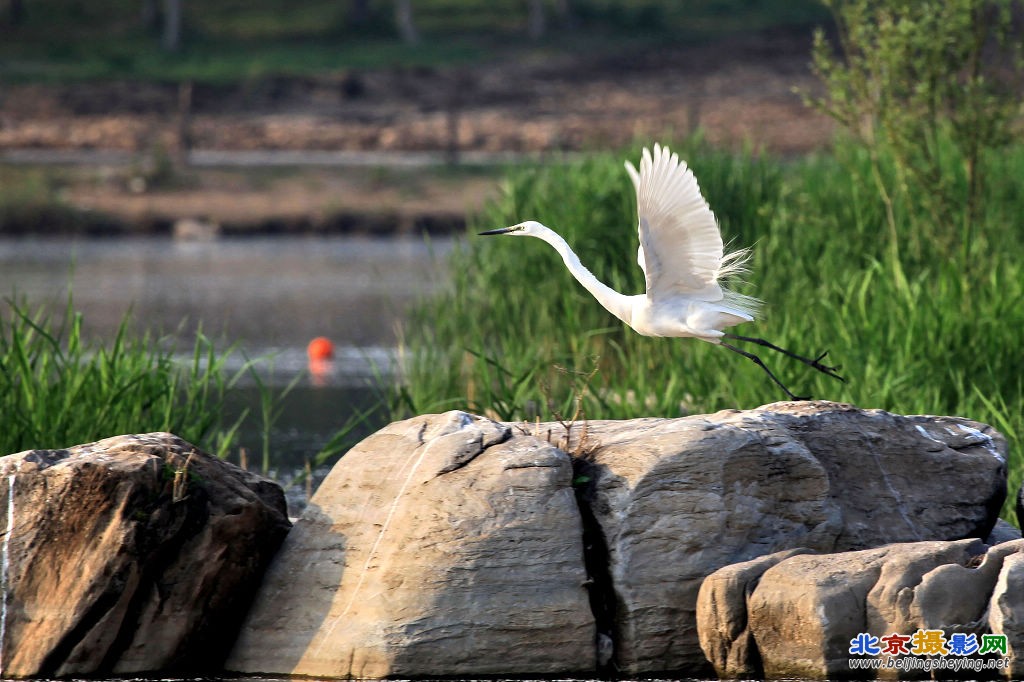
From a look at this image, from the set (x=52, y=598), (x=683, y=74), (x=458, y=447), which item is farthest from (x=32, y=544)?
(x=683, y=74)

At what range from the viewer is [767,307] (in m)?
8.90

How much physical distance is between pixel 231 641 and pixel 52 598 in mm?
650

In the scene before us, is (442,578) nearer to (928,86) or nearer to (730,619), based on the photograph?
(730,619)

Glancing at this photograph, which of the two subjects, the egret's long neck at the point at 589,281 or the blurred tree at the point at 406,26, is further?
the blurred tree at the point at 406,26

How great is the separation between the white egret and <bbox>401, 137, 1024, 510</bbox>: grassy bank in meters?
0.61

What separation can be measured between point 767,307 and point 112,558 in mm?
4643

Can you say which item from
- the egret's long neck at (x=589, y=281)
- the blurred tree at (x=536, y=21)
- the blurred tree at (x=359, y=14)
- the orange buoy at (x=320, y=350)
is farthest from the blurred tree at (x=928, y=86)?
the blurred tree at (x=359, y=14)

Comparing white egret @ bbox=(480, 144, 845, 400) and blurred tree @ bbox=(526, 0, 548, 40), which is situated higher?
white egret @ bbox=(480, 144, 845, 400)

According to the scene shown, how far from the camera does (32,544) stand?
5.32 meters

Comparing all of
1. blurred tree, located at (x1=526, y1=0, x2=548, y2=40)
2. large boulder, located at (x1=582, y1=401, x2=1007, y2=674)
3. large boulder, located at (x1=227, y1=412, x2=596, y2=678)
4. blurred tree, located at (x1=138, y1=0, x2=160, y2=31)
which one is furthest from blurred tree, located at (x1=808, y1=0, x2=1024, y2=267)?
blurred tree, located at (x1=138, y1=0, x2=160, y2=31)

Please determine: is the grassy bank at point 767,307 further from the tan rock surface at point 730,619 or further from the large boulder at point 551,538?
the tan rock surface at point 730,619

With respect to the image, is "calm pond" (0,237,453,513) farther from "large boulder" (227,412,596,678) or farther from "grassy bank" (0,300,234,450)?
"large boulder" (227,412,596,678)

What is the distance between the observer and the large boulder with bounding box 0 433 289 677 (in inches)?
207

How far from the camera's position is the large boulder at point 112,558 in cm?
526
